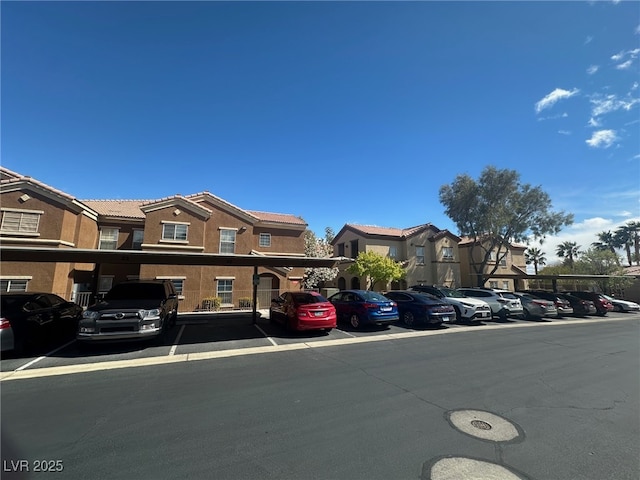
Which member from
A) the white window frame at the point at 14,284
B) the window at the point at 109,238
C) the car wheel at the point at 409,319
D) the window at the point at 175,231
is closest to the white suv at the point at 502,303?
the car wheel at the point at 409,319

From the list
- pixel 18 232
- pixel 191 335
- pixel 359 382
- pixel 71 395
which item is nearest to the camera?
pixel 71 395

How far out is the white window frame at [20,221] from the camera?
16625mm

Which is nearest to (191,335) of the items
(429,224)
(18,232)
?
(18,232)

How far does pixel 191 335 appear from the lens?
34.9ft

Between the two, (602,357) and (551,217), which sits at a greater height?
(551,217)

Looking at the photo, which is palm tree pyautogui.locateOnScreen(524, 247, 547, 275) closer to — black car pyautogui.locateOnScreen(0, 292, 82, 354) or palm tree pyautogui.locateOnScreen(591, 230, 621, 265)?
palm tree pyautogui.locateOnScreen(591, 230, 621, 265)

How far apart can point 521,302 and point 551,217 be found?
1905 centimetres

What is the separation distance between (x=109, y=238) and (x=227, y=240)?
27.6 ft

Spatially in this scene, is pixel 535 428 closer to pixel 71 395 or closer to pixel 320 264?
pixel 71 395

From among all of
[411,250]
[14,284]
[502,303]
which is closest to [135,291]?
[14,284]

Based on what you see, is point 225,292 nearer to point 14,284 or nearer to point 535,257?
point 14,284

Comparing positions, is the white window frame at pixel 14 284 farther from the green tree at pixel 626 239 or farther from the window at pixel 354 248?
the green tree at pixel 626 239

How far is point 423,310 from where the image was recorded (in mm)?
13016

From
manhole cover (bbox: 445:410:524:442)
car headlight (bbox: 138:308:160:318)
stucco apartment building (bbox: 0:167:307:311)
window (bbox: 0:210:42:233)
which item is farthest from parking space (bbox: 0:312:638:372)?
window (bbox: 0:210:42:233)
